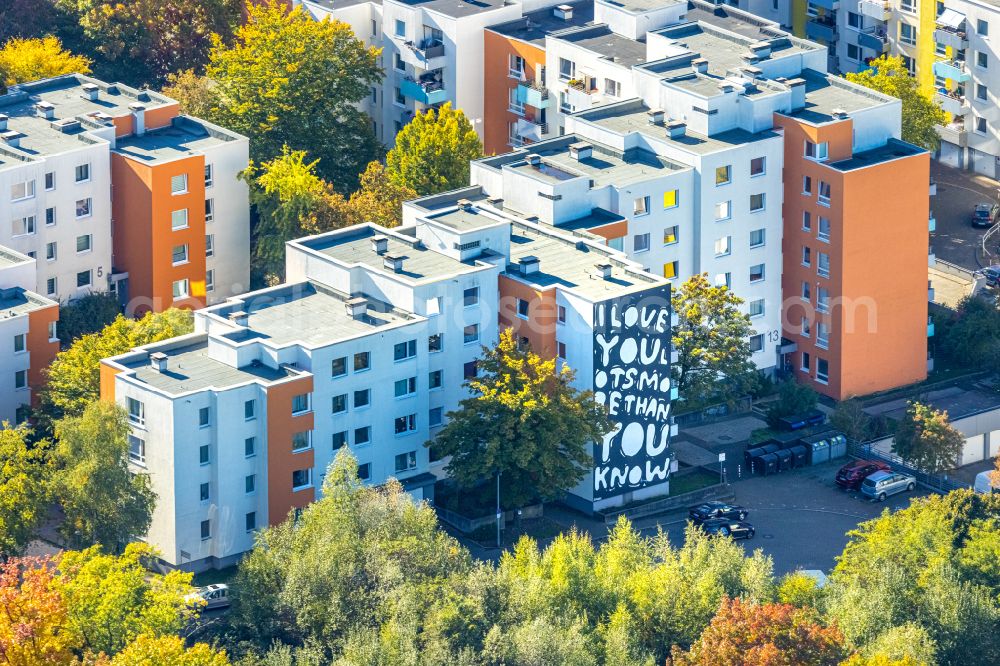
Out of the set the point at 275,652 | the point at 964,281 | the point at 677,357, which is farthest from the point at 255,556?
the point at 964,281

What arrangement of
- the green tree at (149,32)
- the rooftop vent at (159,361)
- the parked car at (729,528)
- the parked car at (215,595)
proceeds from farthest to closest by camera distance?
1. the green tree at (149,32)
2. the parked car at (729,528)
3. the rooftop vent at (159,361)
4. the parked car at (215,595)

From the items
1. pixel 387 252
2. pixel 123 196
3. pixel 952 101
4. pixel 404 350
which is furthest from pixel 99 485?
pixel 952 101

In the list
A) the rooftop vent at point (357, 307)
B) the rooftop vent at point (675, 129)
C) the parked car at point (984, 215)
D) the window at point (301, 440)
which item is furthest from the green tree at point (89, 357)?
the parked car at point (984, 215)

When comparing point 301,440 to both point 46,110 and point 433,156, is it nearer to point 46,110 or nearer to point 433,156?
point 433,156

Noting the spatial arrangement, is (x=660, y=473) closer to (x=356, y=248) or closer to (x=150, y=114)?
(x=356, y=248)

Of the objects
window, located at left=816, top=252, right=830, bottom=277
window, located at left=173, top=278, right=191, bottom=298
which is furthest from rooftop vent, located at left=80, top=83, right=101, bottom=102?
window, located at left=816, top=252, right=830, bottom=277

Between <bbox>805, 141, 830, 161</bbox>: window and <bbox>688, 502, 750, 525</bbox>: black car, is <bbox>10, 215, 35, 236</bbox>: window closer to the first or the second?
<bbox>688, 502, 750, 525</bbox>: black car

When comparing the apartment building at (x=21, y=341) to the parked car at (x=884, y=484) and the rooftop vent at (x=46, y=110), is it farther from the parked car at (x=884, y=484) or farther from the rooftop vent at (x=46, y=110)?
the parked car at (x=884, y=484)
